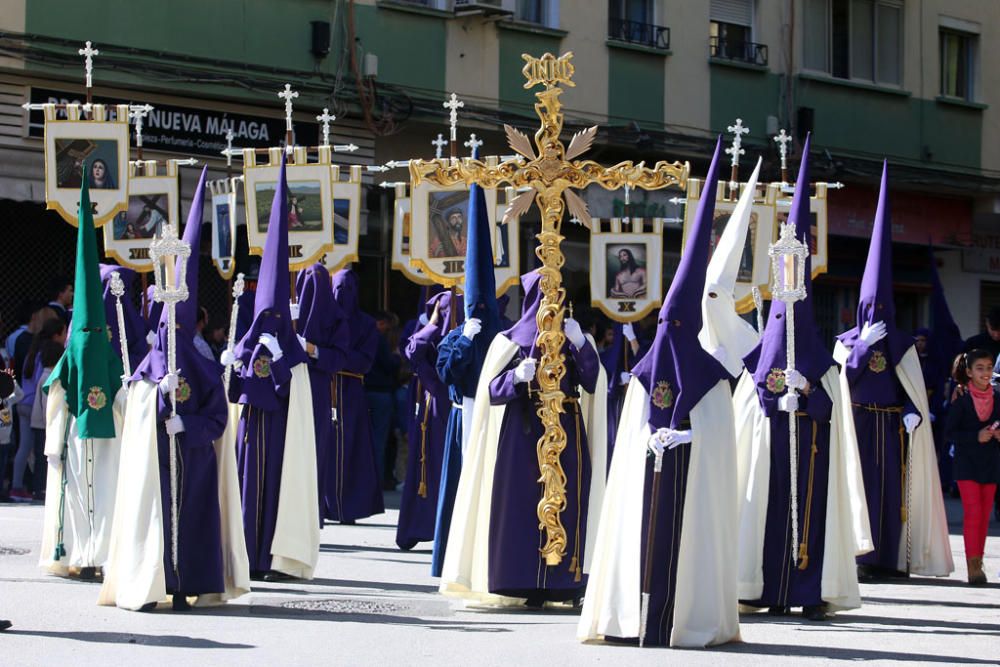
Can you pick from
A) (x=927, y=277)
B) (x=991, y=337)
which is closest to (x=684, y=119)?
(x=927, y=277)

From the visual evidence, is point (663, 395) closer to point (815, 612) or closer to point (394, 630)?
point (394, 630)

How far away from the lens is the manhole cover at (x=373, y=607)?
11078mm

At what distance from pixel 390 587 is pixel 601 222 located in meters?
5.61

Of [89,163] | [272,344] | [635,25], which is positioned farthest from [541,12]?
[272,344]

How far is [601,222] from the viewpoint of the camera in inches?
667

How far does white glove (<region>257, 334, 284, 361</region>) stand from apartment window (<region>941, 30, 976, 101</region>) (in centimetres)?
2018

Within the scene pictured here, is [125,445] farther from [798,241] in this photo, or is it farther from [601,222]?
[601,222]

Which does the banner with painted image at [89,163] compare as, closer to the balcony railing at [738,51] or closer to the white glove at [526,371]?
the white glove at [526,371]

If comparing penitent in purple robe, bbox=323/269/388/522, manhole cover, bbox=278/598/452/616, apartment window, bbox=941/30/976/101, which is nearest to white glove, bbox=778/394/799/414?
manhole cover, bbox=278/598/452/616

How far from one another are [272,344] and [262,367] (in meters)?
0.23

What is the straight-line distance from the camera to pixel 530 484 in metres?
11.1

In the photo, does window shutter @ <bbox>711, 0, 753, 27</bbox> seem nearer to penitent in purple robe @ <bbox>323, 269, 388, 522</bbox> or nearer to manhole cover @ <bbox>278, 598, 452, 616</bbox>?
penitent in purple robe @ <bbox>323, 269, 388, 522</bbox>

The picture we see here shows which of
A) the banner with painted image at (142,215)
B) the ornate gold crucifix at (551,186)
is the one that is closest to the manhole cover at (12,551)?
the banner with painted image at (142,215)

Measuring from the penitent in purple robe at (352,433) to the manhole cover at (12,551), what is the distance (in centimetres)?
290
